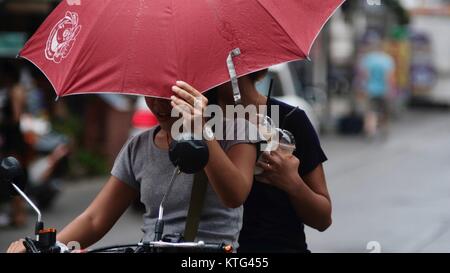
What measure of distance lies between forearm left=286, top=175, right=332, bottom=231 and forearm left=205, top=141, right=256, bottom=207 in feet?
1.39

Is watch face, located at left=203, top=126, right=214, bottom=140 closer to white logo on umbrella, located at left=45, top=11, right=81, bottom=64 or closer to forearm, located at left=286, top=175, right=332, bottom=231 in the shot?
forearm, located at left=286, top=175, right=332, bottom=231

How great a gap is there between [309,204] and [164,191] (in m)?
0.55

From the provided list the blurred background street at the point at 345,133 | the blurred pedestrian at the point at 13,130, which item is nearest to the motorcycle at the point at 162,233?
the blurred background street at the point at 345,133

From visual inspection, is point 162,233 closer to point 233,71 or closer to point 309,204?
point 233,71

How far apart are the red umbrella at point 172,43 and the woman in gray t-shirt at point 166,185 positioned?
16 cm

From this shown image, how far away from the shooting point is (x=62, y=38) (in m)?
3.59

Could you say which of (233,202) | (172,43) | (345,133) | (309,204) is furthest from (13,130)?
(345,133)

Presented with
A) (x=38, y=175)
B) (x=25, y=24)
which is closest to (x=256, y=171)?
(x=38, y=175)

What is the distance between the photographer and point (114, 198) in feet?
12.1

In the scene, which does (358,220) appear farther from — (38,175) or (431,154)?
(431,154)


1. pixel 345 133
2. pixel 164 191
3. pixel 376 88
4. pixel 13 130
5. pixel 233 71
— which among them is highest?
pixel 233 71

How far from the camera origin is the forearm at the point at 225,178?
3125mm

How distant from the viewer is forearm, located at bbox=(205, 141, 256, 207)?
3.12 m

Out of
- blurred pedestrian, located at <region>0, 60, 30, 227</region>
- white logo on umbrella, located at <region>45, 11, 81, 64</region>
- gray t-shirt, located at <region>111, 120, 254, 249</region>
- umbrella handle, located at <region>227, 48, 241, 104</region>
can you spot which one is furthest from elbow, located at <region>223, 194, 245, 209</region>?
blurred pedestrian, located at <region>0, 60, 30, 227</region>
